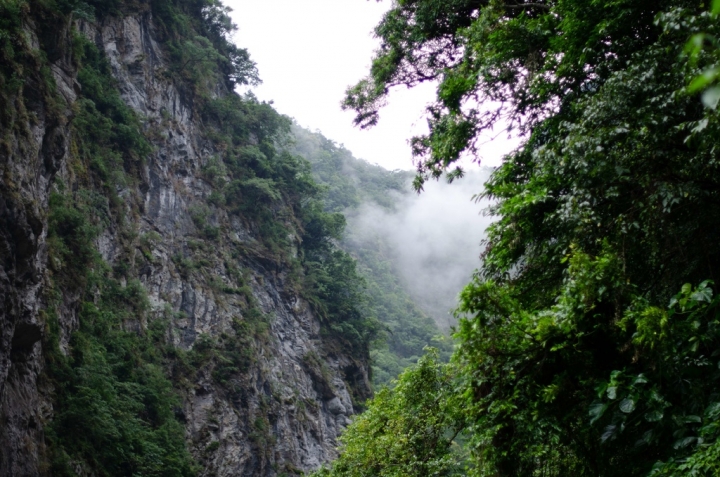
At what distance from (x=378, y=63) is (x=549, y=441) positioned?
20.2 feet

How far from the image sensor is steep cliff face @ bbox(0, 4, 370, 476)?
12414 millimetres

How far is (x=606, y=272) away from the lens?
4.15 metres

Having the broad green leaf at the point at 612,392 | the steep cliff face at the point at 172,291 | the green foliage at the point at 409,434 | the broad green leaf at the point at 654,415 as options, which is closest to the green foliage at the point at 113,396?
the steep cliff face at the point at 172,291

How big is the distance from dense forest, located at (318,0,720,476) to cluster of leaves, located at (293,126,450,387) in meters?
26.5

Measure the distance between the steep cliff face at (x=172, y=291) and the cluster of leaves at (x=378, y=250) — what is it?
801 cm

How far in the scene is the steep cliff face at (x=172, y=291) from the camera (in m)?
12.4

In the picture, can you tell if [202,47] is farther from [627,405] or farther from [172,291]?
[627,405]

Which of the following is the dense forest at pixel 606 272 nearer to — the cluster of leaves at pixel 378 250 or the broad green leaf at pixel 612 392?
the broad green leaf at pixel 612 392

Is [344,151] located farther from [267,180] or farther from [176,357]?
[176,357]

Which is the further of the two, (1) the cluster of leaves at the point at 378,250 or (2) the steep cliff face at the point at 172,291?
(1) the cluster of leaves at the point at 378,250

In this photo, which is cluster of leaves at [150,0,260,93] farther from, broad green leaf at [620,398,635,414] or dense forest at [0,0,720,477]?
broad green leaf at [620,398,635,414]

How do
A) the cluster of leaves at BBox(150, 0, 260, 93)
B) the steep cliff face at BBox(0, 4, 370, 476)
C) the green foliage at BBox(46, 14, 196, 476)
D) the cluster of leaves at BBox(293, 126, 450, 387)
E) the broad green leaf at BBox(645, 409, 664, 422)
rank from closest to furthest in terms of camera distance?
the broad green leaf at BBox(645, 409, 664, 422)
the steep cliff face at BBox(0, 4, 370, 476)
the green foliage at BBox(46, 14, 196, 476)
the cluster of leaves at BBox(150, 0, 260, 93)
the cluster of leaves at BBox(293, 126, 450, 387)

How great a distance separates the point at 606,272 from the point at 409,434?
524 cm

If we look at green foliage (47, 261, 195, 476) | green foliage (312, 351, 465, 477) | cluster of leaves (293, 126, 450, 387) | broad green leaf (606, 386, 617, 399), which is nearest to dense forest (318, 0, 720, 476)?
broad green leaf (606, 386, 617, 399)
